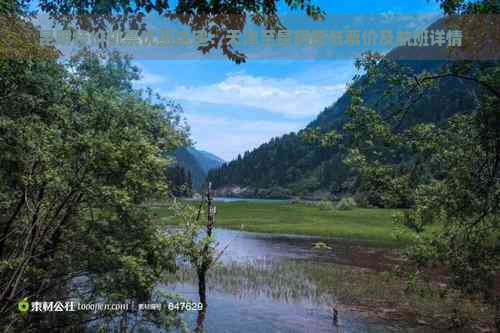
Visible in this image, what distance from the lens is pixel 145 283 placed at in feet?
30.7

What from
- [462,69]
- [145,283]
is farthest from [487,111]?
[145,283]

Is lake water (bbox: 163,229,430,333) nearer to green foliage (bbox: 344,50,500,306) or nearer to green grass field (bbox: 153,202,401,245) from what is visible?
green foliage (bbox: 344,50,500,306)

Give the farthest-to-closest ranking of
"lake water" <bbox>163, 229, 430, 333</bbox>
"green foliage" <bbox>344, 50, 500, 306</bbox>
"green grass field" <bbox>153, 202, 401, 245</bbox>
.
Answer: "green grass field" <bbox>153, 202, 401, 245</bbox>, "lake water" <bbox>163, 229, 430, 333</bbox>, "green foliage" <bbox>344, 50, 500, 306</bbox>

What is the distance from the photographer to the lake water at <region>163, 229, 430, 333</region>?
1798 cm

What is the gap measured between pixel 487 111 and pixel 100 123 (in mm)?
10473

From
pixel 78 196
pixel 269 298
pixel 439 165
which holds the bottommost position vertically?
pixel 269 298

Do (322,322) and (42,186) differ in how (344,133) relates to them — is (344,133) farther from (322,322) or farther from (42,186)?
(322,322)

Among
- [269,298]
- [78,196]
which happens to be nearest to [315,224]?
[269,298]

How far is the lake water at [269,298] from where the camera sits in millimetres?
17984

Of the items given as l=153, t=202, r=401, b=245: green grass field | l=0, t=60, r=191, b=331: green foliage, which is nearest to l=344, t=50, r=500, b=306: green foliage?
l=0, t=60, r=191, b=331: green foliage

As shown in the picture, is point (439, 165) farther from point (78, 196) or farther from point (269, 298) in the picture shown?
point (269, 298)

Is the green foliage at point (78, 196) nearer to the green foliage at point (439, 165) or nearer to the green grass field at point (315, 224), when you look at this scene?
the green foliage at point (439, 165)

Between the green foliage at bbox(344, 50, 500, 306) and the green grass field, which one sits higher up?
the green foliage at bbox(344, 50, 500, 306)

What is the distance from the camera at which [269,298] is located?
2289 cm
